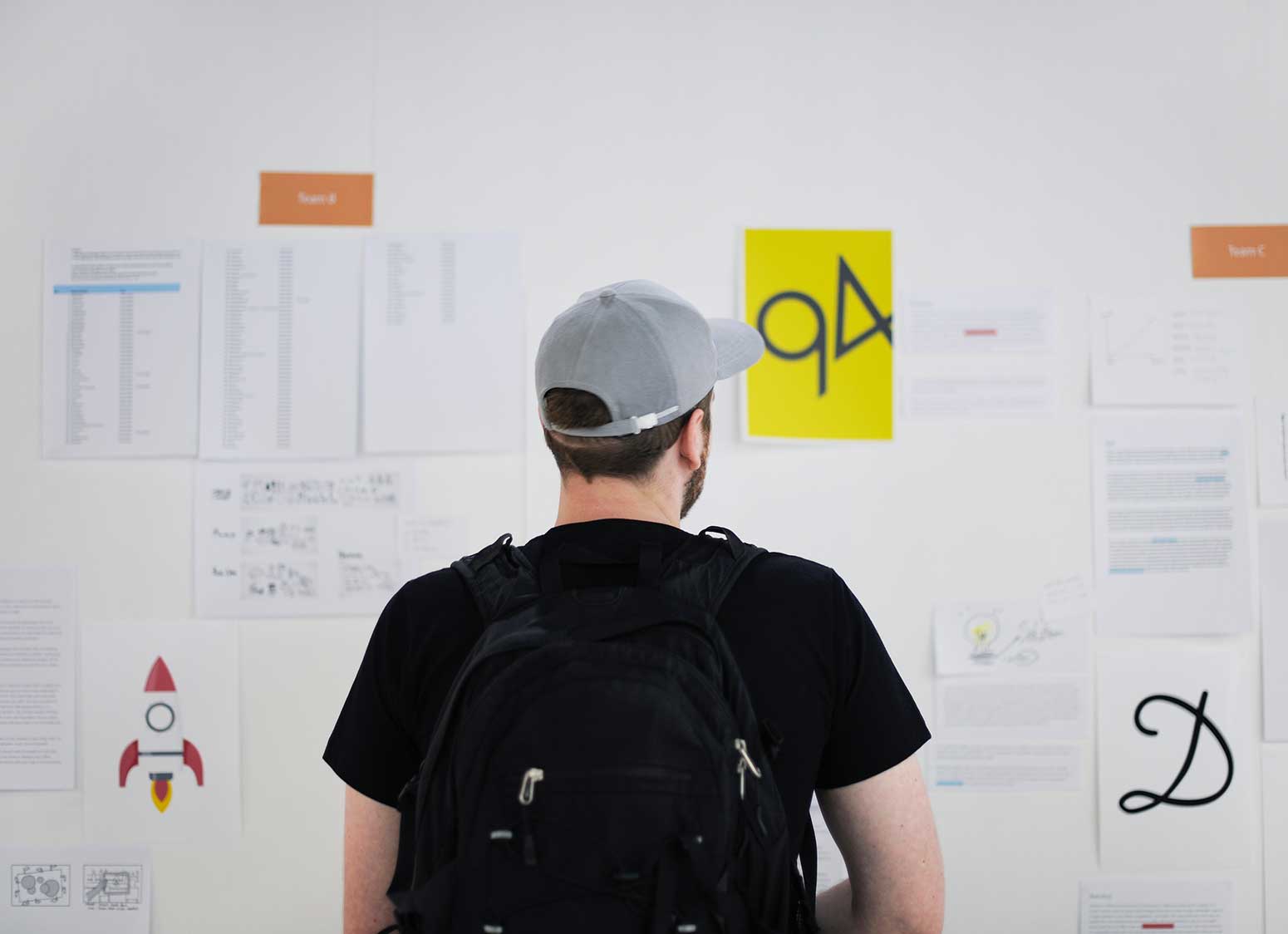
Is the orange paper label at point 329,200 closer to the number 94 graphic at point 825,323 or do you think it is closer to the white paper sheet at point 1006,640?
the number 94 graphic at point 825,323

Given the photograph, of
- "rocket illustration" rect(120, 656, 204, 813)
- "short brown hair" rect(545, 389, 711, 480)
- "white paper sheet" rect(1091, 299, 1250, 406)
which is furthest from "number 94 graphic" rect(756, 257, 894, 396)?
"rocket illustration" rect(120, 656, 204, 813)

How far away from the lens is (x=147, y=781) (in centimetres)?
139

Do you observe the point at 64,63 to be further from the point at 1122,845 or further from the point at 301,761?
the point at 1122,845

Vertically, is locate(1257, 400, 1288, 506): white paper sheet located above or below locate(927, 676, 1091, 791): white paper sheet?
above

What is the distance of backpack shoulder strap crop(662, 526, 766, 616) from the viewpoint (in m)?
0.70

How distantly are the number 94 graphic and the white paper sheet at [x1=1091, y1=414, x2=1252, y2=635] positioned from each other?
1.27 ft

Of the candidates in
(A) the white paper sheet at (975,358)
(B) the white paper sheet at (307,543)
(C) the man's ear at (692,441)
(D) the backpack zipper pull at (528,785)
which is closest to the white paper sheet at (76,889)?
(B) the white paper sheet at (307,543)

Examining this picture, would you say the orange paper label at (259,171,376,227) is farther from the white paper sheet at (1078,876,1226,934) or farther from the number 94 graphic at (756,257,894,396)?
the white paper sheet at (1078,876,1226,934)

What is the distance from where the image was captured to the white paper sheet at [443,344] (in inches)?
55.5

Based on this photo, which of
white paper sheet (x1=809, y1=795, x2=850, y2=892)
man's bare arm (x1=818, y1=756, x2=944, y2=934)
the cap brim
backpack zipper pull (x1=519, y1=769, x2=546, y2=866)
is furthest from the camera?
white paper sheet (x1=809, y1=795, x2=850, y2=892)

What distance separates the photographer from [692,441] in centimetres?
76

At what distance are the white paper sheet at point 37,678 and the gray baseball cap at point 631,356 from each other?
42.8 inches

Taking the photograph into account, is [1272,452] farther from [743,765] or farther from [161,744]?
[161,744]

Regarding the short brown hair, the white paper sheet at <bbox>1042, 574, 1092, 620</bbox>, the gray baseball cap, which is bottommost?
the white paper sheet at <bbox>1042, 574, 1092, 620</bbox>
